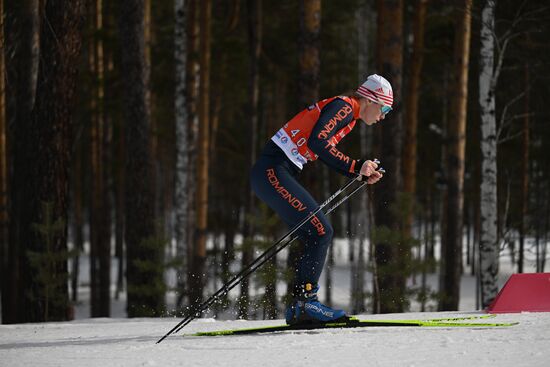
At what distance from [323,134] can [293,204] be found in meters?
0.61

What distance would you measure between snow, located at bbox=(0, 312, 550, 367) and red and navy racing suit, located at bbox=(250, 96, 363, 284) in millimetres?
639

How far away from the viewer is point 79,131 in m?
21.6

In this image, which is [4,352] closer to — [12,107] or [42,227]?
[42,227]

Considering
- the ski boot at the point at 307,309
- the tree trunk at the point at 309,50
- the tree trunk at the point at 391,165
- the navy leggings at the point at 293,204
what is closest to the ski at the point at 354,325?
the ski boot at the point at 307,309

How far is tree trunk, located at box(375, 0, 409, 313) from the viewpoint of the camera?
1129 cm

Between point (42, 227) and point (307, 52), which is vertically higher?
point (307, 52)

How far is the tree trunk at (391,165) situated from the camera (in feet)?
37.0

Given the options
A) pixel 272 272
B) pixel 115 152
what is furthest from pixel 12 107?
pixel 272 272

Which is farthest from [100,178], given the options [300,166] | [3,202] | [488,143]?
[300,166]

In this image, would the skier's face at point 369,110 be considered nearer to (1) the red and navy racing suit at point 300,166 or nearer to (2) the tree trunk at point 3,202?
(1) the red and navy racing suit at point 300,166

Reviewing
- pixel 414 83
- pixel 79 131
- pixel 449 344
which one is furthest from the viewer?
pixel 79 131

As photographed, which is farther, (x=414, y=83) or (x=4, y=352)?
(x=414, y=83)

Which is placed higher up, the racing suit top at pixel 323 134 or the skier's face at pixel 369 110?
the skier's face at pixel 369 110

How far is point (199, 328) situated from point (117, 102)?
13427 millimetres
